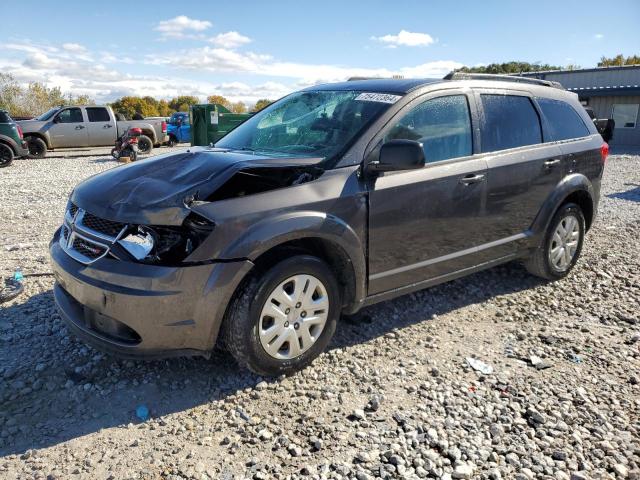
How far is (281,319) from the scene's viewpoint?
3.17m

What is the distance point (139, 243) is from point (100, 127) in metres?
18.5

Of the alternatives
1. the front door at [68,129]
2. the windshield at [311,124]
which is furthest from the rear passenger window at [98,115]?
the windshield at [311,124]

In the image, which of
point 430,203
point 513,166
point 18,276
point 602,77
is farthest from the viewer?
point 602,77

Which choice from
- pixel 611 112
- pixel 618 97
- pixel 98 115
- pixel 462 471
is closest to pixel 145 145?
pixel 98 115

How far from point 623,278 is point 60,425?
202 inches

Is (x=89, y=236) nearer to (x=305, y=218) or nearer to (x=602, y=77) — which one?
(x=305, y=218)

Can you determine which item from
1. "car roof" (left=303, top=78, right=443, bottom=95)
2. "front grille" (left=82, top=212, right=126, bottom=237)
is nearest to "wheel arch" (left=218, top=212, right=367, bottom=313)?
"front grille" (left=82, top=212, right=126, bottom=237)

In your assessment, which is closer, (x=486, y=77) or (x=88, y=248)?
(x=88, y=248)

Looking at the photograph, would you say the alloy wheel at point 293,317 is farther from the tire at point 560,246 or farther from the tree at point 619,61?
the tree at point 619,61

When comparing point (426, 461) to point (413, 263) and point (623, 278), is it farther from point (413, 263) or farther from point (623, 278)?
point (623, 278)

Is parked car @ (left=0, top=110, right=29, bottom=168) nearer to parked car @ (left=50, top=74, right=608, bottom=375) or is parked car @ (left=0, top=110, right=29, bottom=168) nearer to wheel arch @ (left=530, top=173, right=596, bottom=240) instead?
parked car @ (left=50, top=74, right=608, bottom=375)

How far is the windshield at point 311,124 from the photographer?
3.65m

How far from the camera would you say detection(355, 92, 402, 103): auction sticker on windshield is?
375 centimetres

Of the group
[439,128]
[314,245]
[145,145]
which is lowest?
[145,145]
